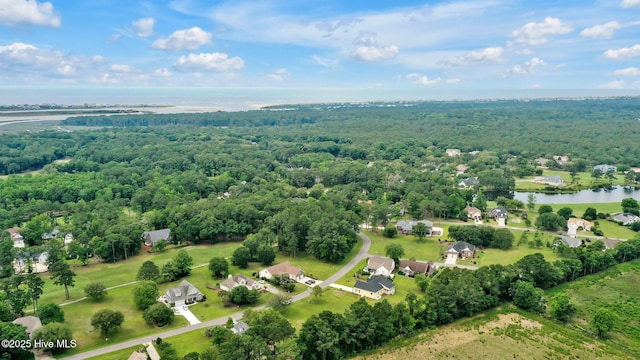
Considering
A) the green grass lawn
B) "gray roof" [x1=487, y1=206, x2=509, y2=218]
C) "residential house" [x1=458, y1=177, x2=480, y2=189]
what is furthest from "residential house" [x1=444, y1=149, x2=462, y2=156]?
the green grass lawn

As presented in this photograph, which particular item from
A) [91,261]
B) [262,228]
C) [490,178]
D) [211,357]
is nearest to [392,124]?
[490,178]

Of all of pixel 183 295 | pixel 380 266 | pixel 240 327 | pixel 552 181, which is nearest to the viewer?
pixel 240 327

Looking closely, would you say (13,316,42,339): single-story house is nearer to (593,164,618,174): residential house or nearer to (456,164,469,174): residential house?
(456,164,469,174): residential house

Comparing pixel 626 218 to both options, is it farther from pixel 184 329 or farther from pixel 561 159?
pixel 184 329

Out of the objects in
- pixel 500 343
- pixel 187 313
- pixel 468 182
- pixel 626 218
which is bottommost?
pixel 500 343

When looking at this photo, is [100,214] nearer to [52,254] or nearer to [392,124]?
[52,254]

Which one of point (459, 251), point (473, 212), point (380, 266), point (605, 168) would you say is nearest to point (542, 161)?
point (605, 168)
